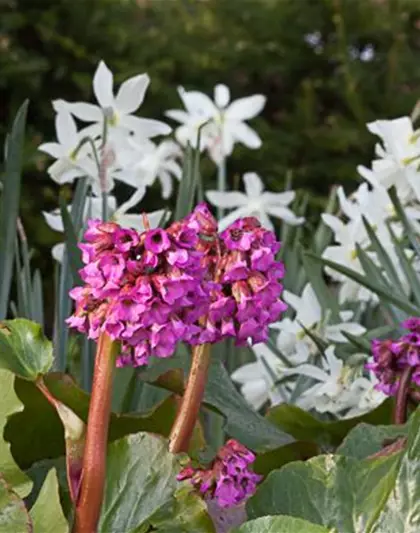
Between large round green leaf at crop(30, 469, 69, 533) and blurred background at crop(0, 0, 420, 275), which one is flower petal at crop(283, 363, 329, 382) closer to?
large round green leaf at crop(30, 469, 69, 533)

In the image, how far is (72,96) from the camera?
392 cm

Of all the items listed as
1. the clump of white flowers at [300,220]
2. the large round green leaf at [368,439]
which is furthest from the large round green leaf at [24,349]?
the clump of white flowers at [300,220]

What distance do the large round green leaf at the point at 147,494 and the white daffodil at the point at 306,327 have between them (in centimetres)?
61

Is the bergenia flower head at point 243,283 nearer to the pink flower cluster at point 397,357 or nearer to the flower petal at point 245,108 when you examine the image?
the pink flower cluster at point 397,357

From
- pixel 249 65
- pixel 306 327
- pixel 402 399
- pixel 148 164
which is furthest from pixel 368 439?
pixel 249 65

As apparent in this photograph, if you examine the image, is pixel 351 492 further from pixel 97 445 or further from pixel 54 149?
pixel 54 149

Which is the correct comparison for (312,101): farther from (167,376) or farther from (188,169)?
(167,376)

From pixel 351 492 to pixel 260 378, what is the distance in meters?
0.67

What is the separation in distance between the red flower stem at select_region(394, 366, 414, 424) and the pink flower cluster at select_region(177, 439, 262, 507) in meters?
0.21

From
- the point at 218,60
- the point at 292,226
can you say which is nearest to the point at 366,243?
the point at 292,226

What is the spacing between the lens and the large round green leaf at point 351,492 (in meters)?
0.59

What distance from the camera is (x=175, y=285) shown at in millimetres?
578

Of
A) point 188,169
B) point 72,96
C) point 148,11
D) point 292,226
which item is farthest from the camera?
point 148,11

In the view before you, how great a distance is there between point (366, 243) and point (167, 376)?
510 mm
